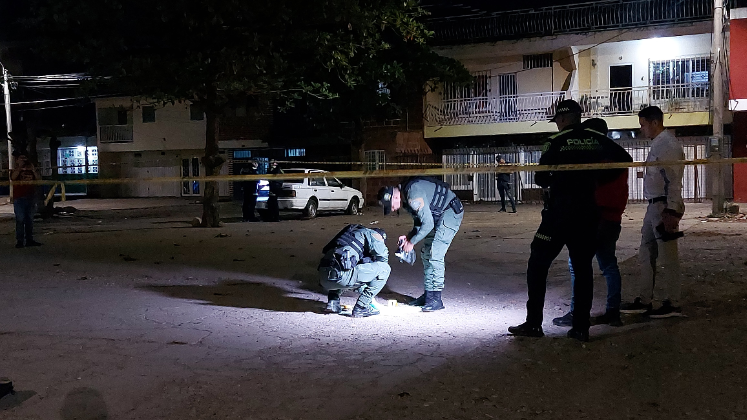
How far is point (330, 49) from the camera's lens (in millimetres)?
16406

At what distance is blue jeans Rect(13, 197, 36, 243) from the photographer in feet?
40.1

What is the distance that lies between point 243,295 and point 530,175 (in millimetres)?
23084

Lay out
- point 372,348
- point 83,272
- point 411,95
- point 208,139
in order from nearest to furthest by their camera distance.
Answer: point 372,348 < point 83,272 < point 208,139 < point 411,95

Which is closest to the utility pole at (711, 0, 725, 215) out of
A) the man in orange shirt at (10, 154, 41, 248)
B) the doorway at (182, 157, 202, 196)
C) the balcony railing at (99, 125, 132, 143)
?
the man in orange shirt at (10, 154, 41, 248)

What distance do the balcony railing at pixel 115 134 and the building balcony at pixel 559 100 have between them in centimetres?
1993

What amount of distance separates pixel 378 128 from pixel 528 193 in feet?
23.2

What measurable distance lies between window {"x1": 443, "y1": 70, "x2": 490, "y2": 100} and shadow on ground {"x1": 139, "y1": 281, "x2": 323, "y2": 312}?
22935 mm

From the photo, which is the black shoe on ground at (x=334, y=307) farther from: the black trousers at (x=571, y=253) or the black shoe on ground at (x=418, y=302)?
the black trousers at (x=571, y=253)

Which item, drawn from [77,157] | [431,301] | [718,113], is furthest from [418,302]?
[77,157]

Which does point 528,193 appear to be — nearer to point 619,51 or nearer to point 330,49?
point 619,51

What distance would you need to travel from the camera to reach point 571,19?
28094 millimetres

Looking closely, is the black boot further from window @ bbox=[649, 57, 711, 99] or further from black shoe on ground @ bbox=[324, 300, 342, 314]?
window @ bbox=[649, 57, 711, 99]

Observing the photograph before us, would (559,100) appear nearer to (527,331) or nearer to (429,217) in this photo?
(429,217)

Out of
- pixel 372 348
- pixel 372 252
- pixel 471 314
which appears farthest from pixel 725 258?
pixel 372 348
